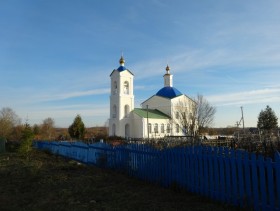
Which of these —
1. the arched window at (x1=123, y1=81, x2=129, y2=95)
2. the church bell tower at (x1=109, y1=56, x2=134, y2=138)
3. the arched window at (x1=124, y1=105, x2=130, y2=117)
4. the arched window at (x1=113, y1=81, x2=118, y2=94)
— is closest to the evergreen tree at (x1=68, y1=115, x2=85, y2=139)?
the church bell tower at (x1=109, y1=56, x2=134, y2=138)

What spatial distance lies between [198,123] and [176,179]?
4007 cm

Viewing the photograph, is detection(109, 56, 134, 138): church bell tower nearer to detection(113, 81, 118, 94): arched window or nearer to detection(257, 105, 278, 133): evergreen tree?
detection(113, 81, 118, 94): arched window

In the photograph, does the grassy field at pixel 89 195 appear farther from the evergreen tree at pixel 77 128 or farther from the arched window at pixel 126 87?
the arched window at pixel 126 87

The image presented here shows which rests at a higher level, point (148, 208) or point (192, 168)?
point (192, 168)

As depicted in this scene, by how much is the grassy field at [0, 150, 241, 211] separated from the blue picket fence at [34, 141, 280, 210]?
12.1 inches

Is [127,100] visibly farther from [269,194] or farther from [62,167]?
[269,194]

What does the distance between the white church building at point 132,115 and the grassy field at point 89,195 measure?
35945 mm

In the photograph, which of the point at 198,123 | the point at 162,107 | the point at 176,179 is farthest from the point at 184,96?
the point at 176,179

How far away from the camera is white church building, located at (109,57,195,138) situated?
47.8 m

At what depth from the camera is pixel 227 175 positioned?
6336mm

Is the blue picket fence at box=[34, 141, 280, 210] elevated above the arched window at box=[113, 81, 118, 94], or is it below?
below

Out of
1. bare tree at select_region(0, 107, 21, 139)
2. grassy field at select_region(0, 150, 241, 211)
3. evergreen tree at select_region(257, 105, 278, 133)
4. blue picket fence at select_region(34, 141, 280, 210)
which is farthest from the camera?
evergreen tree at select_region(257, 105, 278, 133)

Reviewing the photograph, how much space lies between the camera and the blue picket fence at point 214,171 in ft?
18.1

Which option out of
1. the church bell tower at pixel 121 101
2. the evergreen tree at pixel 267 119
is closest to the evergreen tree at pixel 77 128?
the church bell tower at pixel 121 101
